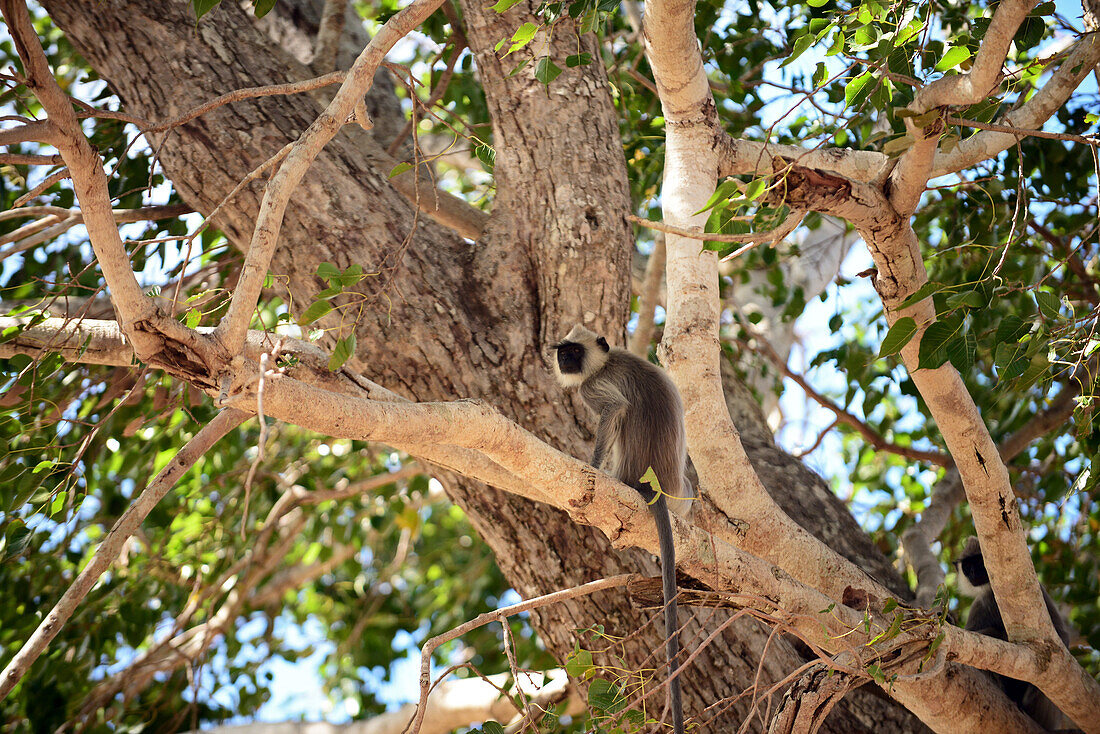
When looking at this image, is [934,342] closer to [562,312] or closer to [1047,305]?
[1047,305]

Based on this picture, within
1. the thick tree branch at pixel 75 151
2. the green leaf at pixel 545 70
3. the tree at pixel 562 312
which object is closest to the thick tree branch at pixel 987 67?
the tree at pixel 562 312

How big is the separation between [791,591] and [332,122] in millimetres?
1569

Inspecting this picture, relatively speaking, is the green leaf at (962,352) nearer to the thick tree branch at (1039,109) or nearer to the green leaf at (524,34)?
the thick tree branch at (1039,109)

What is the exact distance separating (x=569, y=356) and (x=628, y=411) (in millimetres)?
398

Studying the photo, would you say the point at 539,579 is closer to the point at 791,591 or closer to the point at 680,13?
the point at 791,591

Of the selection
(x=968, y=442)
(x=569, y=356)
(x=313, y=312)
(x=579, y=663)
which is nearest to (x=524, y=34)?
(x=313, y=312)

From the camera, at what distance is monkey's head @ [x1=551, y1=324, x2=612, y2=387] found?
2805mm

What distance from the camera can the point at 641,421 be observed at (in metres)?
3.13

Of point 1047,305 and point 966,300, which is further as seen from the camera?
point 1047,305

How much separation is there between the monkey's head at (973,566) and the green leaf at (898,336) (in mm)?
2827

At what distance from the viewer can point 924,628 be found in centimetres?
207

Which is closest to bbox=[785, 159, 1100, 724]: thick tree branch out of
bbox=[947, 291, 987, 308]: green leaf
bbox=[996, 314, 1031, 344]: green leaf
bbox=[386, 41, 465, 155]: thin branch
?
bbox=[996, 314, 1031, 344]: green leaf

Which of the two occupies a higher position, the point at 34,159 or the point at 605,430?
the point at 34,159

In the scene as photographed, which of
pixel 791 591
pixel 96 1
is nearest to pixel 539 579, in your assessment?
pixel 791 591
